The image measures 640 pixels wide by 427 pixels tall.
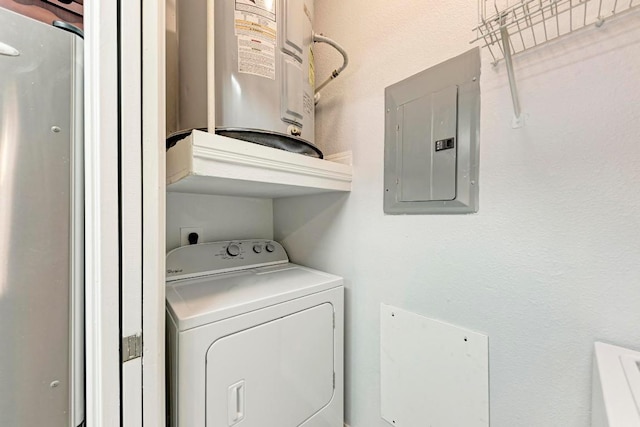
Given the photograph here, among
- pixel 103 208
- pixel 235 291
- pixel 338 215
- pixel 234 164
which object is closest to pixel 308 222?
pixel 338 215

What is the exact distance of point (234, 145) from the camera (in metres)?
0.95

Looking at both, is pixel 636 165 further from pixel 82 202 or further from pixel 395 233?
pixel 82 202

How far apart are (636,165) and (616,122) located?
14 centimetres

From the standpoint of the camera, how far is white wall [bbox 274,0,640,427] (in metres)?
0.76

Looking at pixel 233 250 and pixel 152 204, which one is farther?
pixel 233 250

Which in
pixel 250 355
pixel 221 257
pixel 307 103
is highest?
pixel 307 103

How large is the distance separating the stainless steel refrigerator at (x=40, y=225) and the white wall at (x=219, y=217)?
29.6 inches

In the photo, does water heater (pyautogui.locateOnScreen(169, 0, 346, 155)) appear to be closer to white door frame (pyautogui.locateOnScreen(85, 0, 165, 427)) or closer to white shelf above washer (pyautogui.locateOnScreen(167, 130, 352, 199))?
white shelf above washer (pyautogui.locateOnScreen(167, 130, 352, 199))

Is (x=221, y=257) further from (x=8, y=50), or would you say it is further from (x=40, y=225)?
Answer: (x=8, y=50)

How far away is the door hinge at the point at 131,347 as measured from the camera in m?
0.69

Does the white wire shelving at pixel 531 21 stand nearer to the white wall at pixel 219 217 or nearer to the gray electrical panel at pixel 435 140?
the gray electrical panel at pixel 435 140

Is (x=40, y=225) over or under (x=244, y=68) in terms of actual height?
under

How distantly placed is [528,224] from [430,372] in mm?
782

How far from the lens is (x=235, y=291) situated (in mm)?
1131
